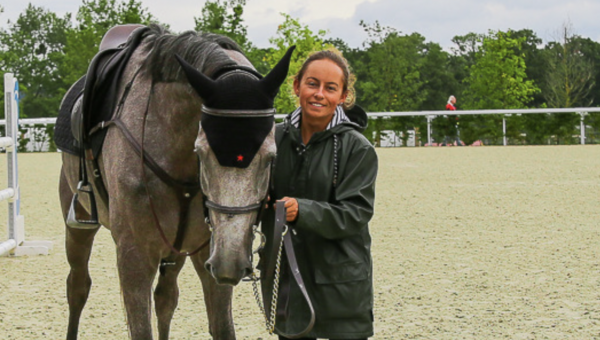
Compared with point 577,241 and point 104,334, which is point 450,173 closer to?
point 577,241

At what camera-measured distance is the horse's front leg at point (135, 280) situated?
3.36m

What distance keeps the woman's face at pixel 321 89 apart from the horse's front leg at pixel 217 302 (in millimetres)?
946

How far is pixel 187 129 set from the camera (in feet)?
10.5

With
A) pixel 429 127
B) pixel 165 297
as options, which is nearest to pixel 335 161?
pixel 165 297

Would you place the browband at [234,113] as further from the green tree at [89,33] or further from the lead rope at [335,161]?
the green tree at [89,33]

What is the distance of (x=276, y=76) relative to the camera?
A: 8.95 feet

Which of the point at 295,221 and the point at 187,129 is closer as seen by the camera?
the point at 295,221

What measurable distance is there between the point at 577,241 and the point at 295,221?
6283 mm

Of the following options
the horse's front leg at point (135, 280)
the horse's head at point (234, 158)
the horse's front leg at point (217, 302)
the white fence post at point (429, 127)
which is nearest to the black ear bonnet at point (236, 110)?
the horse's head at point (234, 158)

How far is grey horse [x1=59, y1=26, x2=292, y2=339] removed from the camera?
2.66m

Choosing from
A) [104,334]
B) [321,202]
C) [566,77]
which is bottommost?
[104,334]

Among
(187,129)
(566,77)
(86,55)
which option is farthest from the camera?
(566,77)

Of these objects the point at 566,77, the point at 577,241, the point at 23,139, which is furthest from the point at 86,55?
the point at 577,241

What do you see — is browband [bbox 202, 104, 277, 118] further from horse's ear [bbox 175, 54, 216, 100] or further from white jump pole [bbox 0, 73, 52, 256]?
white jump pole [bbox 0, 73, 52, 256]
